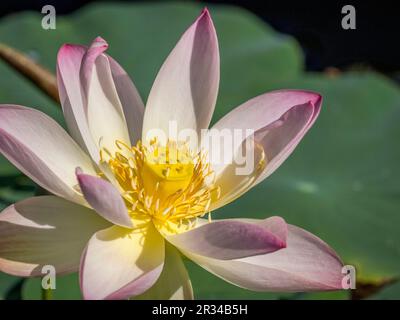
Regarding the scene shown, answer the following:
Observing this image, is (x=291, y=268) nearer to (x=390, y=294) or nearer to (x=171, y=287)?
(x=171, y=287)

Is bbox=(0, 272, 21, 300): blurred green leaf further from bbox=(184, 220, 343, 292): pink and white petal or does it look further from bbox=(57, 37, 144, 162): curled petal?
bbox=(184, 220, 343, 292): pink and white petal

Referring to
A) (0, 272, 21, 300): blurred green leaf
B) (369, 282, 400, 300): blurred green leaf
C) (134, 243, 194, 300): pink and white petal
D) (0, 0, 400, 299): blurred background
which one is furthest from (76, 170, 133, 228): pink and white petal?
(369, 282, 400, 300): blurred green leaf

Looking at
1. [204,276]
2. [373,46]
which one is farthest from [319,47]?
[204,276]

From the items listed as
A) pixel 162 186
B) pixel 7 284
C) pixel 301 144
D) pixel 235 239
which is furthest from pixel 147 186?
pixel 301 144

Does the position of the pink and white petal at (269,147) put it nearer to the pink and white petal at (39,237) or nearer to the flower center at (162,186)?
the flower center at (162,186)

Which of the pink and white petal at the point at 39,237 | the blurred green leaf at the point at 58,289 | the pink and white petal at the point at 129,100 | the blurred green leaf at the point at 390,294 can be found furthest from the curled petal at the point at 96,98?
the blurred green leaf at the point at 390,294
